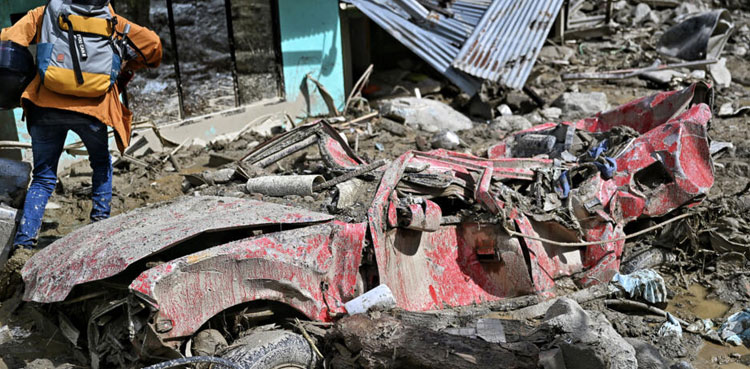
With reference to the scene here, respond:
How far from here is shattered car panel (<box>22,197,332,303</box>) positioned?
335cm

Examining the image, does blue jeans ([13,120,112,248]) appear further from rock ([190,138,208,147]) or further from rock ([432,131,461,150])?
rock ([432,131,461,150])

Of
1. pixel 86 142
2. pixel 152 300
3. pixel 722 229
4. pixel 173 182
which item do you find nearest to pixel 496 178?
pixel 722 229

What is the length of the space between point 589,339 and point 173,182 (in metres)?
5.46

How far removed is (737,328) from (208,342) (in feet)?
11.5

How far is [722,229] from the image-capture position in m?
5.35

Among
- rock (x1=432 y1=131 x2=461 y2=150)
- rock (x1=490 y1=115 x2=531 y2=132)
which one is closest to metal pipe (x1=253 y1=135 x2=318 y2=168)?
rock (x1=432 y1=131 x2=461 y2=150)

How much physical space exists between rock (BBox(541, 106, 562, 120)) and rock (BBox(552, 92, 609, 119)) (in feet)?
0.36

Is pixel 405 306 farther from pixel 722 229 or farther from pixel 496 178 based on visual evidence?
pixel 722 229

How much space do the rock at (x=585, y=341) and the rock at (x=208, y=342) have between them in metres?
1.78

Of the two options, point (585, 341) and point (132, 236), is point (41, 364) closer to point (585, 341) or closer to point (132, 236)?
point (132, 236)

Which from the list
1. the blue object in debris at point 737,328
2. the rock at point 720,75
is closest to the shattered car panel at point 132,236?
the blue object in debris at point 737,328

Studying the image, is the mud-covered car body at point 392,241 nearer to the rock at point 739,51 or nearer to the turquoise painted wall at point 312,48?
the turquoise painted wall at point 312,48

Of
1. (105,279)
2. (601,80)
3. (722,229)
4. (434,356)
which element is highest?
(105,279)

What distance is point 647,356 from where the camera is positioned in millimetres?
3738
